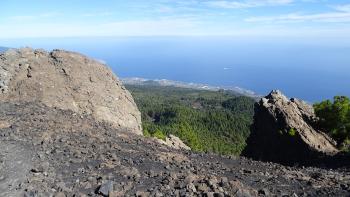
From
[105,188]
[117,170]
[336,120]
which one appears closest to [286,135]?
[336,120]

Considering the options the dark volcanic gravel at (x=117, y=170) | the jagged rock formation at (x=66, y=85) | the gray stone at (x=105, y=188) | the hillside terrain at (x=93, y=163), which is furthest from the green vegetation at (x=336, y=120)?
the gray stone at (x=105, y=188)

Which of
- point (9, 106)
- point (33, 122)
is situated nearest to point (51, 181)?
point (33, 122)

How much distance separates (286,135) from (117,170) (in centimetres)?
2169

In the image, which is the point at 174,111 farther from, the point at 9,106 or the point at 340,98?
the point at 9,106

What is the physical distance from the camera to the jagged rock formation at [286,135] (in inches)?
1215

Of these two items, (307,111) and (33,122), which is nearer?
(33,122)

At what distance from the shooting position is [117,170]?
50.2 feet

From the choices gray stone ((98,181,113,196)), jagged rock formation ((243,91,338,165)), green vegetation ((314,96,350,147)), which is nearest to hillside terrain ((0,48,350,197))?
gray stone ((98,181,113,196))

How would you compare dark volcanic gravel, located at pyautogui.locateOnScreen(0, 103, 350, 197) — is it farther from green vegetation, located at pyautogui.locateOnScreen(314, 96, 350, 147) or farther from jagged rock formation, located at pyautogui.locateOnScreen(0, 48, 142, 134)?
green vegetation, located at pyautogui.locateOnScreen(314, 96, 350, 147)

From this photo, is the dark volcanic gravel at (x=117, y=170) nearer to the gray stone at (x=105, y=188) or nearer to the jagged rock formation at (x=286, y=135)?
the gray stone at (x=105, y=188)

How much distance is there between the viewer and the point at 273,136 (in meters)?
35.8

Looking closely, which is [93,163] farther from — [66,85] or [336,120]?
[336,120]

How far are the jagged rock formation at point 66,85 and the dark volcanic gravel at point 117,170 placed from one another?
23.6 feet

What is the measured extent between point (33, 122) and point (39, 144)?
3.70 m
